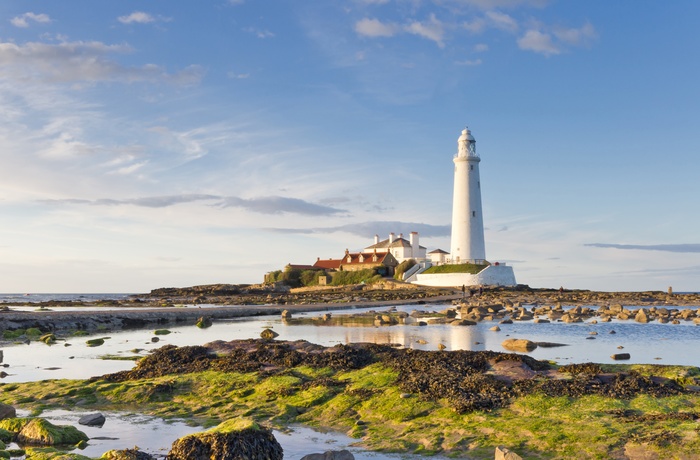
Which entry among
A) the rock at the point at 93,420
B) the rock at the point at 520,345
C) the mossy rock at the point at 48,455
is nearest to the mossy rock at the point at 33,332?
the rock at the point at 93,420

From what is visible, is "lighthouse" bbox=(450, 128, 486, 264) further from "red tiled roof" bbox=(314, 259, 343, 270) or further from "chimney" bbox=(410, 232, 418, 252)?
"red tiled roof" bbox=(314, 259, 343, 270)

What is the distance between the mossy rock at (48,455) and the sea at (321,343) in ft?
2.52

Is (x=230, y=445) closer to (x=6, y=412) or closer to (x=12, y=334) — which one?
(x=6, y=412)

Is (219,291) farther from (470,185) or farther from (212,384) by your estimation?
(212,384)

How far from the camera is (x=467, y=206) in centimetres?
7838

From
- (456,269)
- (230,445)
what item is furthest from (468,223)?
(230,445)

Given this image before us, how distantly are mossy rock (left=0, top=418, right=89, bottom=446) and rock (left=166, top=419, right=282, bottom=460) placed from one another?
301 cm

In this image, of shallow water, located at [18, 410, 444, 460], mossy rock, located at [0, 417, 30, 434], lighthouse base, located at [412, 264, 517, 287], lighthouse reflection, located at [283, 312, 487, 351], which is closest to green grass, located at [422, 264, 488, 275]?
lighthouse base, located at [412, 264, 517, 287]

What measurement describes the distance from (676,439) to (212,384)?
413 inches

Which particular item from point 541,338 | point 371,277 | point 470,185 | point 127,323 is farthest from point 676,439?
point 371,277

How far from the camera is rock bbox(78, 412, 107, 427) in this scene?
13109 mm

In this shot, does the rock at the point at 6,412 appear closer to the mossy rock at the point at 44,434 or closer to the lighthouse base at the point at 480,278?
the mossy rock at the point at 44,434

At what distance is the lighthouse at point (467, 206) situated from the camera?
78.5 m

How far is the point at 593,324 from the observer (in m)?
36.5
